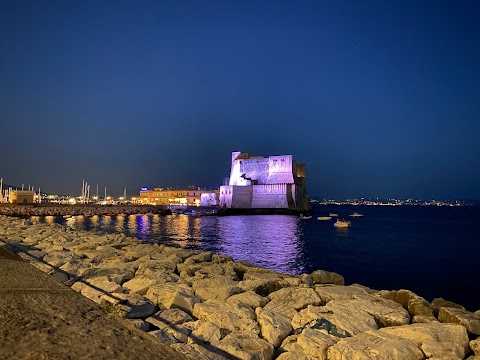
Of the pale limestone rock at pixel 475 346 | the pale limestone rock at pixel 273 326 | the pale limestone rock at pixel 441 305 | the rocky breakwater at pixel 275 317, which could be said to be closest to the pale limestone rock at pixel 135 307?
the rocky breakwater at pixel 275 317

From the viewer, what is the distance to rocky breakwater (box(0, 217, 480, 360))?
321cm

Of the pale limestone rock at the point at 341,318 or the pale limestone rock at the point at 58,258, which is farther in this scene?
the pale limestone rock at the point at 58,258

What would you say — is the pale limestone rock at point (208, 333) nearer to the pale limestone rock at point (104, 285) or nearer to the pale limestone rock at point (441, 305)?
the pale limestone rock at point (104, 285)

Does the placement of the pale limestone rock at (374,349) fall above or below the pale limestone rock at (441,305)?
above

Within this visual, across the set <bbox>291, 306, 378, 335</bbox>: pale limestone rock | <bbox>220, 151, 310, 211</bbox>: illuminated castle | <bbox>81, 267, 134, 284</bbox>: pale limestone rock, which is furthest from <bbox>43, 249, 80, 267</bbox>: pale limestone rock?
<bbox>220, 151, 310, 211</bbox>: illuminated castle

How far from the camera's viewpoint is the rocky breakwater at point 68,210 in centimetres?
3435

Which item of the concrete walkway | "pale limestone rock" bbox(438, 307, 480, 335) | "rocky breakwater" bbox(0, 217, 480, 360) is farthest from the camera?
"pale limestone rock" bbox(438, 307, 480, 335)

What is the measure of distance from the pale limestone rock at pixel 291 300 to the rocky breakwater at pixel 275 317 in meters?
0.01

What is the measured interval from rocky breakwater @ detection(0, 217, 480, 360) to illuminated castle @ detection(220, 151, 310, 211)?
43.3m

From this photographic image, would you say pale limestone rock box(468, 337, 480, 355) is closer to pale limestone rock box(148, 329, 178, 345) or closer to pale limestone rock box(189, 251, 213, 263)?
pale limestone rock box(148, 329, 178, 345)

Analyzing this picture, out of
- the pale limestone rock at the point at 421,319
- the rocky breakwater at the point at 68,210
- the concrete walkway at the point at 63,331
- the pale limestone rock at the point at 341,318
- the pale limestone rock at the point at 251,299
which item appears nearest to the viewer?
the concrete walkway at the point at 63,331

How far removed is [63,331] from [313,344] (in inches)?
97.4

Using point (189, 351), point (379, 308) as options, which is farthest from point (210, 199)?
point (189, 351)

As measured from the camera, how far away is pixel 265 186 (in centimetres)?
4975
